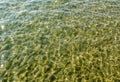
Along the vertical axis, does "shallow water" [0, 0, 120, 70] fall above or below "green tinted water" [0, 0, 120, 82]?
above

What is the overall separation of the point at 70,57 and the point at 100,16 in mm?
5586

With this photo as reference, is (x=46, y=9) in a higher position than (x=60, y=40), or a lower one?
higher

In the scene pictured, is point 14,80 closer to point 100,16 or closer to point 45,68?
point 45,68

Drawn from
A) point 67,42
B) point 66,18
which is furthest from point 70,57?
point 66,18

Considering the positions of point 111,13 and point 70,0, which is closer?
point 111,13

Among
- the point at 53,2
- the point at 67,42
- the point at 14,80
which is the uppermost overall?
the point at 53,2

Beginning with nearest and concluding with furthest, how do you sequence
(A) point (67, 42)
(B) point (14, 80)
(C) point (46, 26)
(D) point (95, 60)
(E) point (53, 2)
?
(B) point (14, 80) < (D) point (95, 60) < (A) point (67, 42) < (C) point (46, 26) < (E) point (53, 2)

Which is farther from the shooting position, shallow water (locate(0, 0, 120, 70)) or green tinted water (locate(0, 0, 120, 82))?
shallow water (locate(0, 0, 120, 70))

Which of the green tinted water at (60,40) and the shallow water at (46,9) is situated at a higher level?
the shallow water at (46,9)

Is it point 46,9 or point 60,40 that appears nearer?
point 60,40

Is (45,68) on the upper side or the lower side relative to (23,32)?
lower

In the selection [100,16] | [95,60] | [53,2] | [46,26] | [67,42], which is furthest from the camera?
[53,2]

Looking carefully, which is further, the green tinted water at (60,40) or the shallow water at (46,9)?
the shallow water at (46,9)

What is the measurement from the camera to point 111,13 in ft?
60.8
